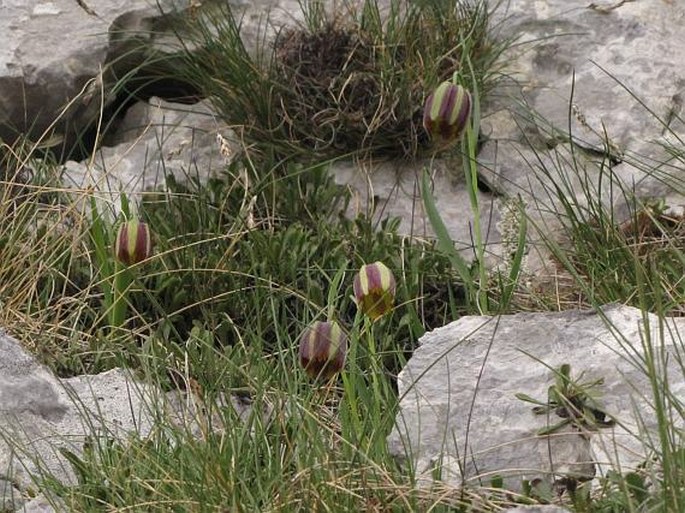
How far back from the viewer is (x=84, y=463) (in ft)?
7.13

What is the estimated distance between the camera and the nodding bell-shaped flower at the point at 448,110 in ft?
7.86

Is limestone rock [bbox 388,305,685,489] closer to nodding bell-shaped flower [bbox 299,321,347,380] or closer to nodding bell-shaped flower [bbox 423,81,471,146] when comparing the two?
nodding bell-shaped flower [bbox 299,321,347,380]

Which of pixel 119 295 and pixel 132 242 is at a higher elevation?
pixel 132 242

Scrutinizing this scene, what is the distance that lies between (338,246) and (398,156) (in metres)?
0.49

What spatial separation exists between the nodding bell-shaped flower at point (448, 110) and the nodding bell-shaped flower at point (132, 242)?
0.56 meters

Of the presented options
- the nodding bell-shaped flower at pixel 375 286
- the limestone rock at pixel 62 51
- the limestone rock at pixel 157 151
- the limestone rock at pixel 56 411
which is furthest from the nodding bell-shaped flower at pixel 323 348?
the limestone rock at pixel 62 51

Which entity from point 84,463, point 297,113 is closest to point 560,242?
point 297,113

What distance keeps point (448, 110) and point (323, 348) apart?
0.58 meters

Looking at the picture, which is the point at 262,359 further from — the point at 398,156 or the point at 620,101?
the point at 620,101

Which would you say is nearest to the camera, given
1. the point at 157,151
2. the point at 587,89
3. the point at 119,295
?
the point at 119,295

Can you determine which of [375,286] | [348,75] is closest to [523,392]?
[375,286]

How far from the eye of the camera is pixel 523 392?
2191mm

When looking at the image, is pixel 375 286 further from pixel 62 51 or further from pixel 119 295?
pixel 62 51

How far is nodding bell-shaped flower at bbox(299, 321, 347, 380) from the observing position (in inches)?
80.7
